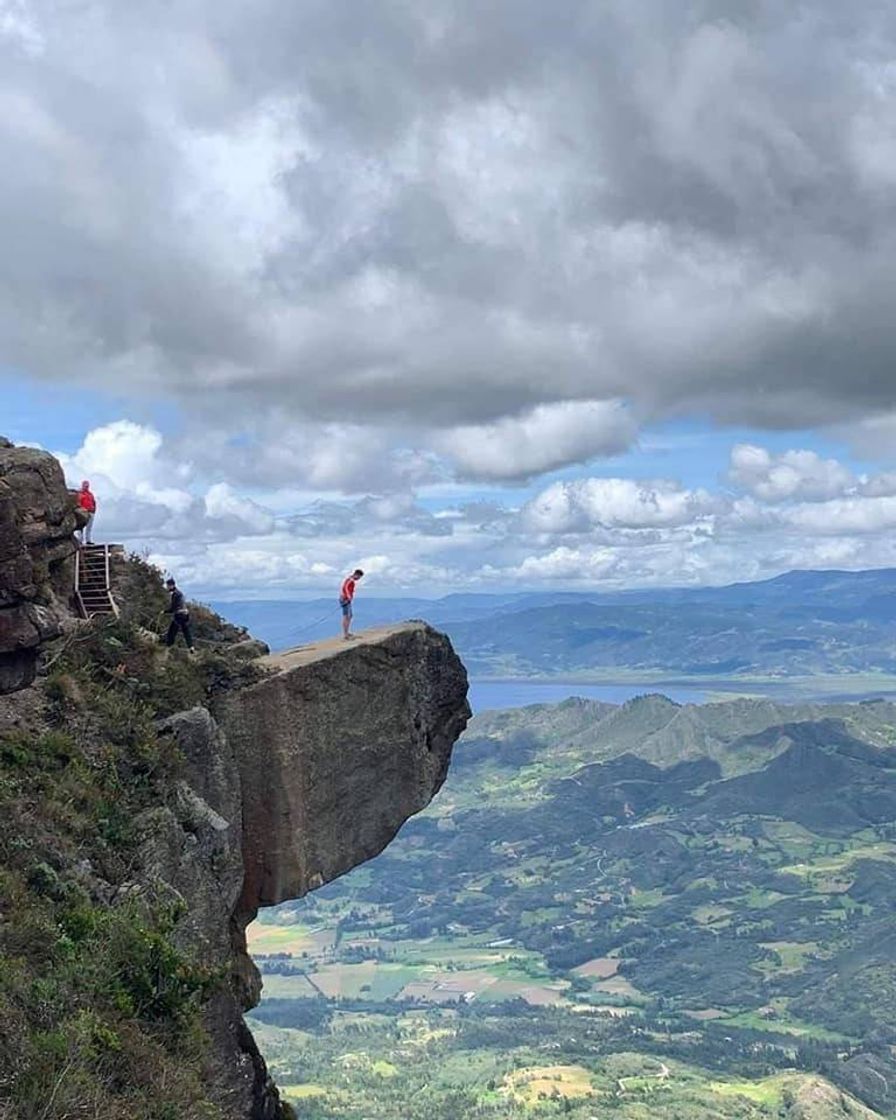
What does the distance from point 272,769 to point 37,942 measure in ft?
26.8

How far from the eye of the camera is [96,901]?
53.1 feet

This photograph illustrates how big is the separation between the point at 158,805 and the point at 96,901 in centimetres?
262

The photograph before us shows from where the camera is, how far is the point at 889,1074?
585ft

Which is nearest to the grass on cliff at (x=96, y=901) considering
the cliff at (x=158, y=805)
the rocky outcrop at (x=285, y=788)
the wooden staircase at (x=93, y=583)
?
the cliff at (x=158, y=805)

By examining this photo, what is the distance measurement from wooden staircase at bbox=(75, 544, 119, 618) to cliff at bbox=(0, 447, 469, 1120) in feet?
2.36

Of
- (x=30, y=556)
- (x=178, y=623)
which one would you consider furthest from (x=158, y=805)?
(x=178, y=623)

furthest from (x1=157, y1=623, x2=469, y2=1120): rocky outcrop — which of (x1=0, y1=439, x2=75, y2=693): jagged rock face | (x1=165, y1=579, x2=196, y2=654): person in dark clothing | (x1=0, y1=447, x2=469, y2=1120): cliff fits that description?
(x1=0, y1=439, x2=75, y2=693): jagged rock face

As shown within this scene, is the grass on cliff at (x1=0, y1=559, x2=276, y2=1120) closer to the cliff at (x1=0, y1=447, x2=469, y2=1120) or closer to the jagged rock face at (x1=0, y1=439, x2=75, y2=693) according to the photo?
the cliff at (x1=0, y1=447, x2=469, y2=1120)

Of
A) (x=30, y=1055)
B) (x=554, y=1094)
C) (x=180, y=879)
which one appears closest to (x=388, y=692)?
(x=180, y=879)

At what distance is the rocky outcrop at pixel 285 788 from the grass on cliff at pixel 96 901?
76cm

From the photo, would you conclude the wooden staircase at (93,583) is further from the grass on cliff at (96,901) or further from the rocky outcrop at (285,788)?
the rocky outcrop at (285,788)

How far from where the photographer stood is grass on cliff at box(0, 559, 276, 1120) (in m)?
12.1

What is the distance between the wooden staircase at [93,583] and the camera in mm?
23438

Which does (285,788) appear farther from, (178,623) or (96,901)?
(96,901)
